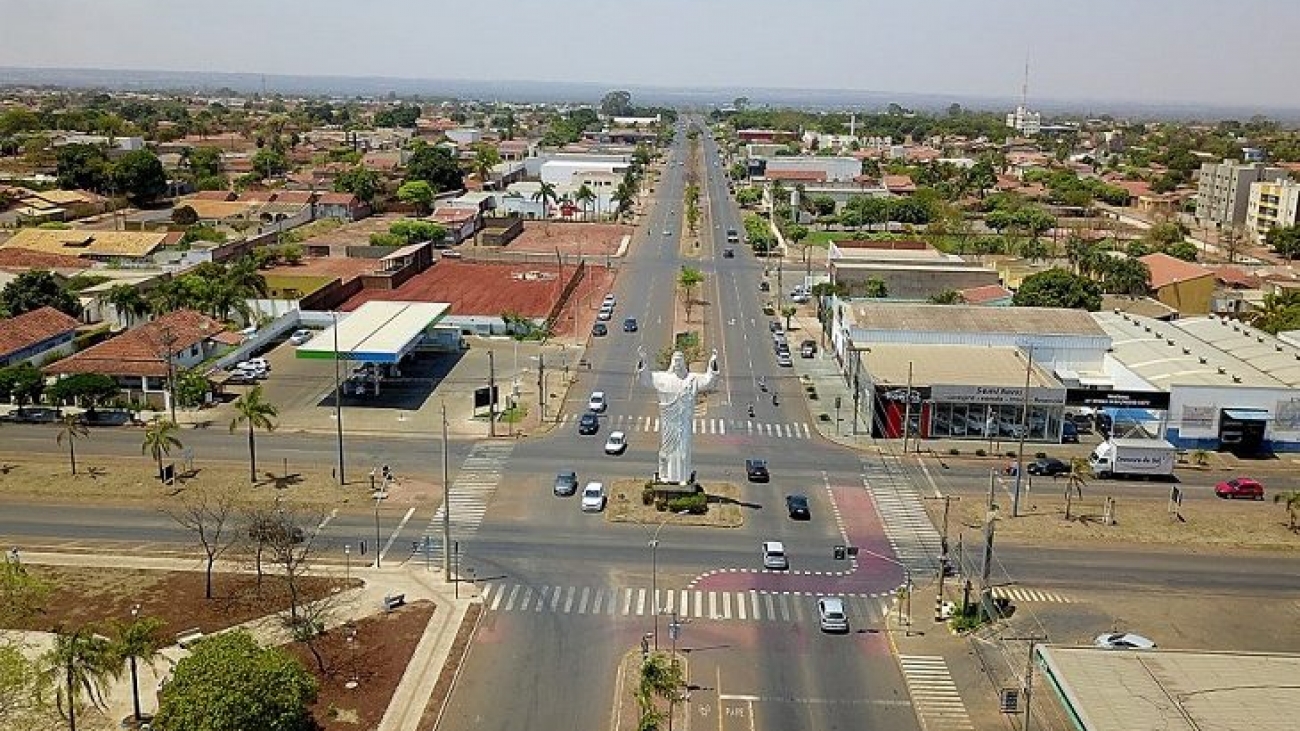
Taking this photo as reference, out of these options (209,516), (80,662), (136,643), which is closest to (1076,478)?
(209,516)

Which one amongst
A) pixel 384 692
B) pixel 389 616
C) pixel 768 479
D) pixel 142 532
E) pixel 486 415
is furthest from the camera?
pixel 486 415

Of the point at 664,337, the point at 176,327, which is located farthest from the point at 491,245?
the point at 176,327

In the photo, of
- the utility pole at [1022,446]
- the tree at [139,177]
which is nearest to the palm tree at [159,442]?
the utility pole at [1022,446]

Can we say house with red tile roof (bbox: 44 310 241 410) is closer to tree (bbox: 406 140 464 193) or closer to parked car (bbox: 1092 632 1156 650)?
parked car (bbox: 1092 632 1156 650)

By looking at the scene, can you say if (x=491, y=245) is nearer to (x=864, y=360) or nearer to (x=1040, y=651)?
(x=864, y=360)

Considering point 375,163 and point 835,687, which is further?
point 375,163

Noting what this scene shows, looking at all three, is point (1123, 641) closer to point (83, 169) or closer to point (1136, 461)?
point (1136, 461)

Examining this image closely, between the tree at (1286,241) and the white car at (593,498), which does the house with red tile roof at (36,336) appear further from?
the tree at (1286,241)
